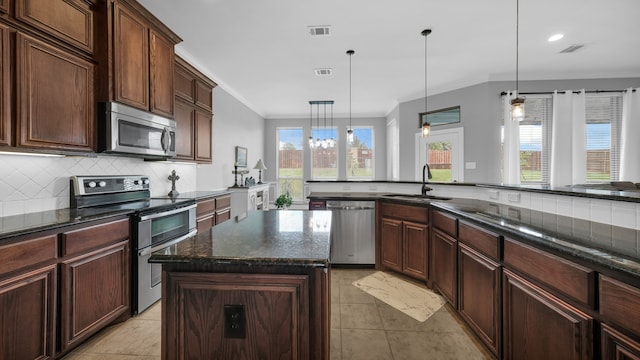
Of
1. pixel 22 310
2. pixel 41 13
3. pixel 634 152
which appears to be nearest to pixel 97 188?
pixel 22 310

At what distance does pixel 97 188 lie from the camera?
7.76 ft

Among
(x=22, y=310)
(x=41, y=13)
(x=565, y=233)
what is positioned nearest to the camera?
(x=565, y=233)

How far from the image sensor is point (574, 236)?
4.08ft

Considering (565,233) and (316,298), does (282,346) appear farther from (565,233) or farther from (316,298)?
(565,233)

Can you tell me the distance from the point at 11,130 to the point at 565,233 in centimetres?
316

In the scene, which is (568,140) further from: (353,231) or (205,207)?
(205,207)

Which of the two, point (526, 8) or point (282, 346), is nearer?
point (282, 346)

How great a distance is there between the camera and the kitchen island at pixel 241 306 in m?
1.02

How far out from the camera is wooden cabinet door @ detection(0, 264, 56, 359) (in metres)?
1.38

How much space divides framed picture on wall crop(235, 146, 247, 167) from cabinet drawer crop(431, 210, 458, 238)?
4050 millimetres

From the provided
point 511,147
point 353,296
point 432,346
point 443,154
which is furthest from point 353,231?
point 511,147

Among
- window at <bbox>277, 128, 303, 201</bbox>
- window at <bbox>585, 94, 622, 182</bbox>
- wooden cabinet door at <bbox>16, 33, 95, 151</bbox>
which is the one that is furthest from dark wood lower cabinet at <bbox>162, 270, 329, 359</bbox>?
window at <bbox>277, 128, 303, 201</bbox>

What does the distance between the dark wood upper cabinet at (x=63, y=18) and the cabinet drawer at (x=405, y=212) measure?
10.3 feet

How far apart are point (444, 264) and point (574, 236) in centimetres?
130
